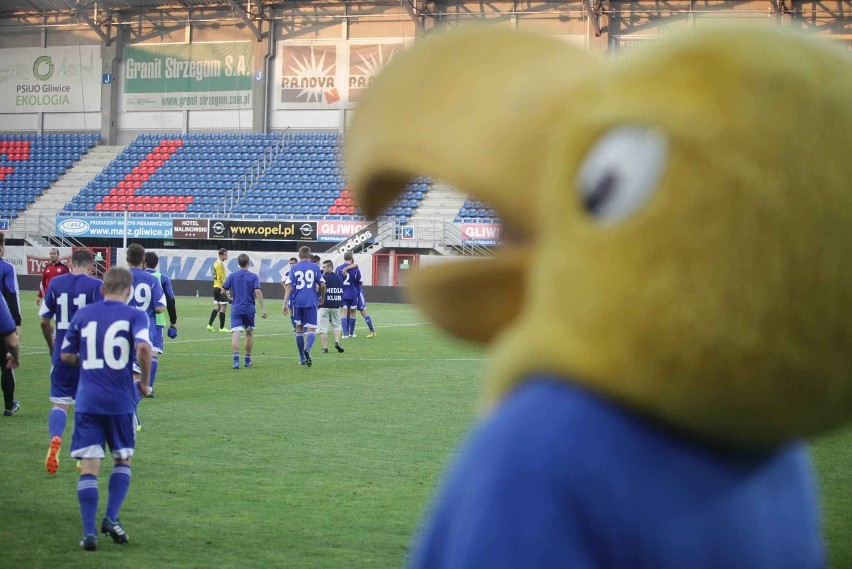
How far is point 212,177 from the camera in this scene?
140 ft

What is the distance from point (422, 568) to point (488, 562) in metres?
0.13

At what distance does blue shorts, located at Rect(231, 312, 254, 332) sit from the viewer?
15666mm

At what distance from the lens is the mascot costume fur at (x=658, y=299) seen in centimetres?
108

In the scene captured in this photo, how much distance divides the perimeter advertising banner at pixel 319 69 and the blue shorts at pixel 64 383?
33.8 meters

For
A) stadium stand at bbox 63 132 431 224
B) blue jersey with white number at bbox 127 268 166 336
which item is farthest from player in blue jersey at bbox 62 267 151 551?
stadium stand at bbox 63 132 431 224

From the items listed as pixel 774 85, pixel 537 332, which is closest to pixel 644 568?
pixel 537 332

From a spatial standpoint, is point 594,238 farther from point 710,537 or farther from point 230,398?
point 230,398

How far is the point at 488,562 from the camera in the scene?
1117mm

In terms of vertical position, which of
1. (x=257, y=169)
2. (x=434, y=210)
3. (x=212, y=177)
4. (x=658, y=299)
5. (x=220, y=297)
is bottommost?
(x=220, y=297)

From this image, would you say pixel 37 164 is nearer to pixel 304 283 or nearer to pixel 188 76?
pixel 188 76

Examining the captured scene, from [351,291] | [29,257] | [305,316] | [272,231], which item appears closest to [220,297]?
[351,291]

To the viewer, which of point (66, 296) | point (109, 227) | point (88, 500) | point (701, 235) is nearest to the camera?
point (701, 235)

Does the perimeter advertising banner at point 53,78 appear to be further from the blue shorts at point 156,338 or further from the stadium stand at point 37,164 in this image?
the blue shorts at point 156,338

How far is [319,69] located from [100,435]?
36727mm
